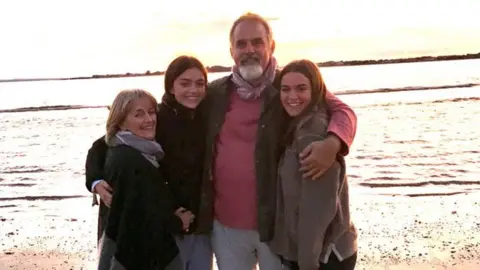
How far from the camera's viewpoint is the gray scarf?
348 cm

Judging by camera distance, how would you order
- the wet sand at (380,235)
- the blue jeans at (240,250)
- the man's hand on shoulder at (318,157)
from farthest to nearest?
the wet sand at (380,235), the blue jeans at (240,250), the man's hand on shoulder at (318,157)

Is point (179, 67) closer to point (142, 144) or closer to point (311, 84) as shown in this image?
point (142, 144)

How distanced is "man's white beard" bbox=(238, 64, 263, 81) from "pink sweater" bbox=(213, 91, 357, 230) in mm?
148

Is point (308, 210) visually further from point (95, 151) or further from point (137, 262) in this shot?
point (95, 151)

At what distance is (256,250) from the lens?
3.71 m

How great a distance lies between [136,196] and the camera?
346cm

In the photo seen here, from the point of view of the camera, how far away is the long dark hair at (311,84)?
127 inches

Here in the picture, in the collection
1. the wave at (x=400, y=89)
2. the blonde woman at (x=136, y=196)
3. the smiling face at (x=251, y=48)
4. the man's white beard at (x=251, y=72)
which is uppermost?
the smiling face at (x=251, y=48)

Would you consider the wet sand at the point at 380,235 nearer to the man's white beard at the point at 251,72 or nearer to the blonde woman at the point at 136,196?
the blonde woman at the point at 136,196

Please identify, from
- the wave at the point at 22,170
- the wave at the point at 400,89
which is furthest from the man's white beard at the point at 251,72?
the wave at the point at 400,89

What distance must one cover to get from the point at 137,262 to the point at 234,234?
61cm

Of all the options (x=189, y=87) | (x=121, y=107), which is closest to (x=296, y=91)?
(x=189, y=87)

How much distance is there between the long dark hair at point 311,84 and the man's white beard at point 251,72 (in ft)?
0.63

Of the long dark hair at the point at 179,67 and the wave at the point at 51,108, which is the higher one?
the long dark hair at the point at 179,67
